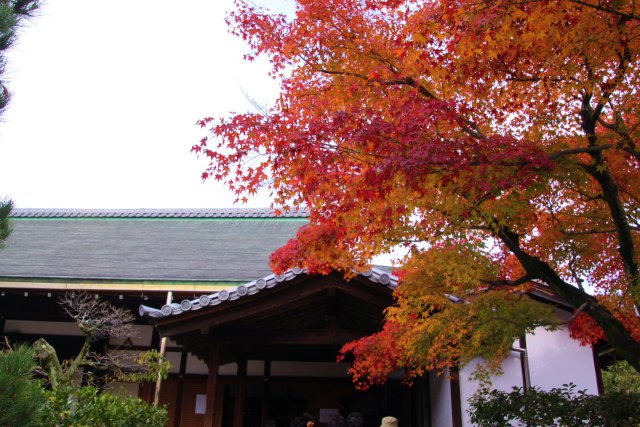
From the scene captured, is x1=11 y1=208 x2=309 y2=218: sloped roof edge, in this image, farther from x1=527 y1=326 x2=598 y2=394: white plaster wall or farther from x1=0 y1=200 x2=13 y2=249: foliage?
x1=0 y1=200 x2=13 y2=249: foliage

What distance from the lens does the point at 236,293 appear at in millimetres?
7430

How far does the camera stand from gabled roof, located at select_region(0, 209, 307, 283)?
10.5m

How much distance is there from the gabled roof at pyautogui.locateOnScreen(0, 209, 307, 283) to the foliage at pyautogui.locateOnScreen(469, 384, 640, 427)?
4.88 meters

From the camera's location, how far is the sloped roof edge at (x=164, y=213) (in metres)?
16.4

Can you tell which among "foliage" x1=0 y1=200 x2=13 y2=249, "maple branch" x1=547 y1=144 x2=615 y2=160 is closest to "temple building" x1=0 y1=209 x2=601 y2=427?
"maple branch" x1=547 y1=144 x2=615 y2=160

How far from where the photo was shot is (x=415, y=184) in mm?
4469

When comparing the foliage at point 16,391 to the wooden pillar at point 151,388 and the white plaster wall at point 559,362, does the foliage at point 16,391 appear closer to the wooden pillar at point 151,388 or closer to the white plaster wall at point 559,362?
the wooden pillar at point 151,388

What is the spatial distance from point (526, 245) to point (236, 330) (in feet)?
14.8

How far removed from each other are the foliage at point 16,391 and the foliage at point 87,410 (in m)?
2.34

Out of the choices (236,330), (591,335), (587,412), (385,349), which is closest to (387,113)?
(385,349)

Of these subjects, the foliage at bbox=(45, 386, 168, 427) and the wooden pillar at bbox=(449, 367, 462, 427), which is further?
the wooden pillar at bbox=(449, 367, 462, 427)

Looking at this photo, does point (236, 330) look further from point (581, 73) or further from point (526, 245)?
point (581, 73)

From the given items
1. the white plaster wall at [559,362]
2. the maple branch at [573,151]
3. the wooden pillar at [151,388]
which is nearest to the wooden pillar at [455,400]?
the white plaster wall at [559,362]

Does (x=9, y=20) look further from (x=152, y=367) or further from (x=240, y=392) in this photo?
(x=240, y=392)
